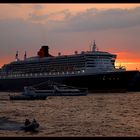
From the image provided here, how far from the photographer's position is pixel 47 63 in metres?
82.8

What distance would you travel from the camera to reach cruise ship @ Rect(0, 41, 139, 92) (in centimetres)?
6750

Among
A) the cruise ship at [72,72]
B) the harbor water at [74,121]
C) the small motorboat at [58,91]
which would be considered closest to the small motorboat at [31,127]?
the harbor water at [74,121]

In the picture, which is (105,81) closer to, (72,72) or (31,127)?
(72,72)

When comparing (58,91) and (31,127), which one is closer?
(31,127)

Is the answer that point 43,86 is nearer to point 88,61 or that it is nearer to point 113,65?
point 88,61

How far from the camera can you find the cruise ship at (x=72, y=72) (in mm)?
67500

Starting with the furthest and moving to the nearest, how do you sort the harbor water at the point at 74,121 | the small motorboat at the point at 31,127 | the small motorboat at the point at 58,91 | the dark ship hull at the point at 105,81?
the dark ship hull at the point at 105,81 < the small motorboat at the point at 58,91 < the small motorboat at the point at 31,127 < the harbor water at the point at 74,121

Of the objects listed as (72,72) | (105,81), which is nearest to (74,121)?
(105,81)

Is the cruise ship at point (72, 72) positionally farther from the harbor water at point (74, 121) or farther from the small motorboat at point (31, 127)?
the small motorboat at point (31, 127)

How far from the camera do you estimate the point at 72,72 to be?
74625 millimetres

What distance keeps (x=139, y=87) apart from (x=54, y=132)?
61871 millimetres

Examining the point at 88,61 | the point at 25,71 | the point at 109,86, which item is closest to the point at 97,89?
the point at 109,86

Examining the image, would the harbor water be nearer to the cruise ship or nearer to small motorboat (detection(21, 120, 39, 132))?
small motorboat (detection(21, 120, 39, 132))

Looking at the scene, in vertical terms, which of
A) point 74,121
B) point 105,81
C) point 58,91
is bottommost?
point 74,121
